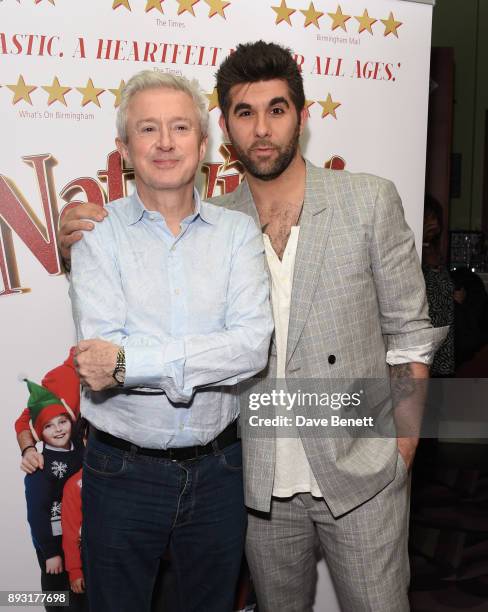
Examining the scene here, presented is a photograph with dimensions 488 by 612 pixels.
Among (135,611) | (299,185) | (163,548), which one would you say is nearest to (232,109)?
Result: (299,185)

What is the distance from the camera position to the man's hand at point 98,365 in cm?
146

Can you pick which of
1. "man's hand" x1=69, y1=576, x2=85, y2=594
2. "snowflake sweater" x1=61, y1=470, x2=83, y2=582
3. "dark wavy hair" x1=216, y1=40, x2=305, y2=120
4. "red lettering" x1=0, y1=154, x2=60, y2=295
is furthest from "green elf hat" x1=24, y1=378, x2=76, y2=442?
"dark wavy hair" x1=216, y1=40, x2=305, y2=120

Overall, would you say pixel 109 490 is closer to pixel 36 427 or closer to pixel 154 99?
pixel 36 427

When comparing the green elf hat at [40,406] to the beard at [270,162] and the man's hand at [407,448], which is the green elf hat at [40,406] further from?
the man's hand at [407,448]

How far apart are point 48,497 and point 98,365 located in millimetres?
965

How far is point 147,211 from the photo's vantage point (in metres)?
1.64

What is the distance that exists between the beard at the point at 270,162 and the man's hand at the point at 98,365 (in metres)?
0.69

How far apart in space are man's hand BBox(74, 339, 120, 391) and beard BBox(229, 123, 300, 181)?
69 cm

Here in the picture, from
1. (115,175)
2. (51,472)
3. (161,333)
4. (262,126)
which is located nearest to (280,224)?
(262,126)

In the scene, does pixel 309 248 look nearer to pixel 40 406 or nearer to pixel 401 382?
pixel 401 382

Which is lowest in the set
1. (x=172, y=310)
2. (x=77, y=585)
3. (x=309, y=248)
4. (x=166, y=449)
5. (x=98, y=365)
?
(x=77, y=585)

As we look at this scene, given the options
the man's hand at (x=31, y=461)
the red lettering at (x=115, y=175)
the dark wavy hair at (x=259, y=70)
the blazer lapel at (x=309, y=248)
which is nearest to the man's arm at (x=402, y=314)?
the blazer lapel at (x=309, y=248)

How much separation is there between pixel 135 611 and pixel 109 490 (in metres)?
0.35

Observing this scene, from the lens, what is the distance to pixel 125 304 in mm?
1564
